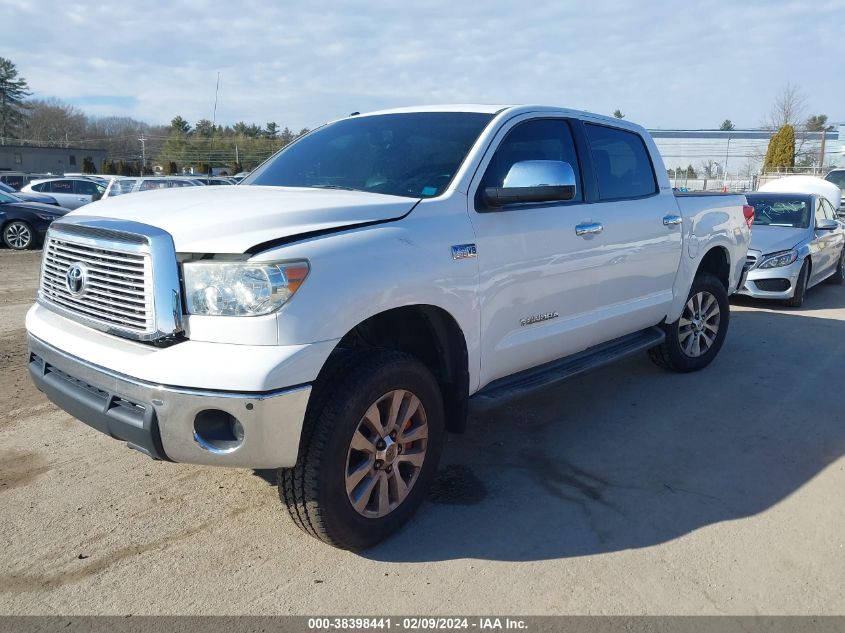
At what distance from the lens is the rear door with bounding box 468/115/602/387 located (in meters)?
3.55

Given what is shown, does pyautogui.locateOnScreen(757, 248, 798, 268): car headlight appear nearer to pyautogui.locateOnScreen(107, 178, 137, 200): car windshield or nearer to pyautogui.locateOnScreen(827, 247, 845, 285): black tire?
pyautogui.locateOnScreen(827, 247, 845, 285): black tire

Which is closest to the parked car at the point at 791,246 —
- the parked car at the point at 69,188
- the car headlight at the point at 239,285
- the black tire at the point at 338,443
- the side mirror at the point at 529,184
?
the side mirror at the point at 529,184

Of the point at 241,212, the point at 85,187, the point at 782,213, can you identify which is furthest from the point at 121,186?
the point at 241,212

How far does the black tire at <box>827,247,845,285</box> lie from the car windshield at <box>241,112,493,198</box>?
940cm

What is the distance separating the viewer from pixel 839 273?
11.3 metres

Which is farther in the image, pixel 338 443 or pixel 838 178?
pixel 838 178

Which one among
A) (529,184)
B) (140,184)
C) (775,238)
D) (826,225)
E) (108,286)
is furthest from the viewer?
(140,184)

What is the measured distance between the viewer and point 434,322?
3.36 m

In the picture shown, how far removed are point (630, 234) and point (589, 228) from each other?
0.54 m

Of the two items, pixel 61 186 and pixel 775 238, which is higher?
pixel 61 186

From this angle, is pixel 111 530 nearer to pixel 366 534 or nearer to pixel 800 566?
pixel 366 534

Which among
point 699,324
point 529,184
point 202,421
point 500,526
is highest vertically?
point 529,184

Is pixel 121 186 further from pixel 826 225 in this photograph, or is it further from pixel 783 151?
pixel 783 151

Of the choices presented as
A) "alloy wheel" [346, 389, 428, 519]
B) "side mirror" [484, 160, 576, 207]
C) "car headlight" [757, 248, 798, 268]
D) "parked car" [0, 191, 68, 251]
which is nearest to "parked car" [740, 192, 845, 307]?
"car headlight" [757, 248, 798, 268]
